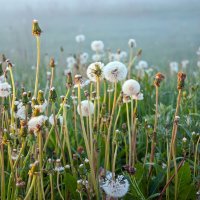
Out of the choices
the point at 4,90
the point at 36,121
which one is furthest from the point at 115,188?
the point at 4,90

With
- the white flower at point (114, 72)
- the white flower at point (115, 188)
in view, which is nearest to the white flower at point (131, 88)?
the white flower at point (114, 72)

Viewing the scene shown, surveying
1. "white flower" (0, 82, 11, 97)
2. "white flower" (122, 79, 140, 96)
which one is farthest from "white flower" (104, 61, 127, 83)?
"white flower" (0, 82, 11, 97)

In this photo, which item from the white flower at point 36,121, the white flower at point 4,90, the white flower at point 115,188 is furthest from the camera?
the white flower at point 4,90

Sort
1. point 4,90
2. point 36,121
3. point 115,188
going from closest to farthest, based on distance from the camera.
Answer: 1. point 36,121
2. point 115,188
3. point 4,90

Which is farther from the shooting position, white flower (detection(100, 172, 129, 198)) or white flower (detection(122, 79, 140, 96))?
white flower (detection(122, 79, 140, 96))

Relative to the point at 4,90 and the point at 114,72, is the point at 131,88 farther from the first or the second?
the point at 4,90

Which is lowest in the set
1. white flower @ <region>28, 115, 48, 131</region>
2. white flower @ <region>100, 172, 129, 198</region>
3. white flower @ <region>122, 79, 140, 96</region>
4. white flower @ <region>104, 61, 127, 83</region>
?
white flower @ <region>100, 172, 129, 198</region>

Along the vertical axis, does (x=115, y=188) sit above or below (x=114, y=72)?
below

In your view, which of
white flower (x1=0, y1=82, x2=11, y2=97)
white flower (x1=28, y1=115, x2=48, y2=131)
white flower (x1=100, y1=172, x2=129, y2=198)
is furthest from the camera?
white flower (x1=0, y1=82, x2=11, y2=97)

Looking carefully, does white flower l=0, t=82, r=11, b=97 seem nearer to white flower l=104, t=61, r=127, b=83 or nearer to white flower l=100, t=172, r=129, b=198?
white flower l=104, t=61, r=127, b=83

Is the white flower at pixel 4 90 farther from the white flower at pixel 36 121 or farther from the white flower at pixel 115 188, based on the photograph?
the white flower at pixel 115 188

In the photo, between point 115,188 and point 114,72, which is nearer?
point 115,188

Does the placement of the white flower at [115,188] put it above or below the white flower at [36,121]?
below
